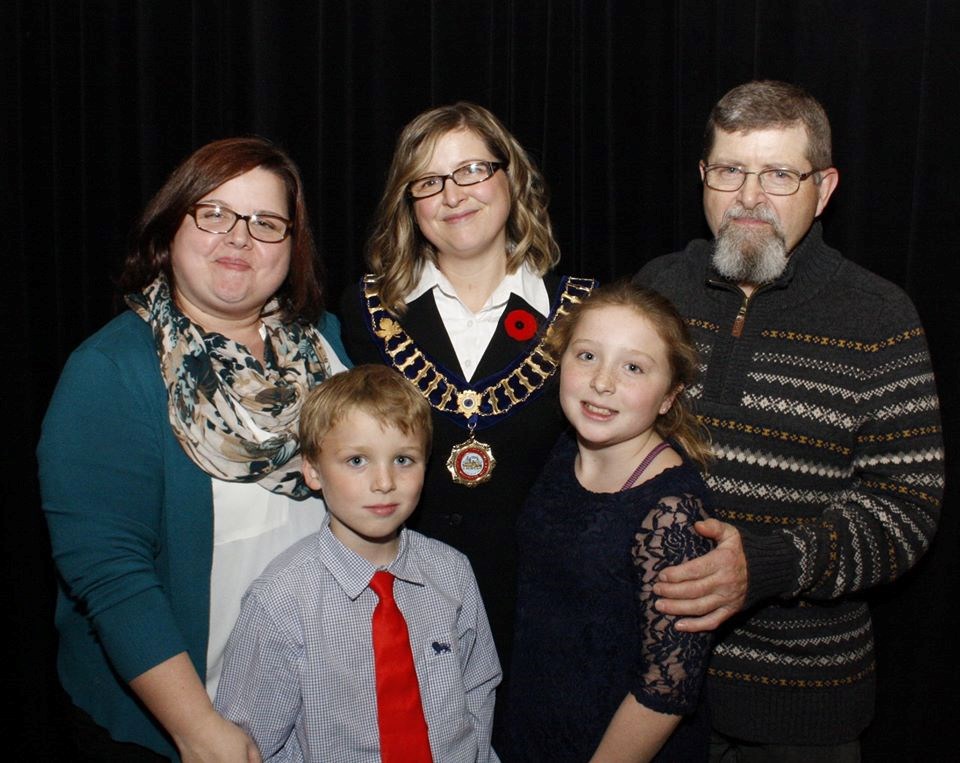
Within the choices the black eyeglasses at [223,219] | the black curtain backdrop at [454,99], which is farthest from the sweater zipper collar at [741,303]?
the black eyeglasses at [223,219]

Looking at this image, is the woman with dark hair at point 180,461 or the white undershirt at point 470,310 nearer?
the woman with dark hair at point 180,461

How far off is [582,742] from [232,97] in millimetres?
2087

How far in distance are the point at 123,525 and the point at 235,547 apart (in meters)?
0.24

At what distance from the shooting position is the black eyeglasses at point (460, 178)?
2.13 meters

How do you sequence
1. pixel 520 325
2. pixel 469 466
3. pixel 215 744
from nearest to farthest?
1. pixel 215 744
2. pixel 469 466
3. pixel 520 325

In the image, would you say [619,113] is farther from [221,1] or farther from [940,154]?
[221,1]

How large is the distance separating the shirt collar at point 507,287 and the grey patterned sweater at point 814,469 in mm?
375

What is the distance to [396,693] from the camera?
171cm

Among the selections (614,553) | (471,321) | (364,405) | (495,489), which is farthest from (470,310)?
(614,553)

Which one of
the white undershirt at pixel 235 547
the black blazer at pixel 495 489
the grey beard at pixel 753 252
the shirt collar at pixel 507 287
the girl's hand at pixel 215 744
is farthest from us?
the shirt collar at pixel 507 287

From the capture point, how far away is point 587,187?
8.88 ft

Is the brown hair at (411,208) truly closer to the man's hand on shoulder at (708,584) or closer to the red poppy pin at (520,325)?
the red poppy pin at (520,325)

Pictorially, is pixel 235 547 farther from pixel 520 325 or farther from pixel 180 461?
pixel 520 325

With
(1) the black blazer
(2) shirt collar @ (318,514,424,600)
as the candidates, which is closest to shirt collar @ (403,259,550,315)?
(1) the black blazer
